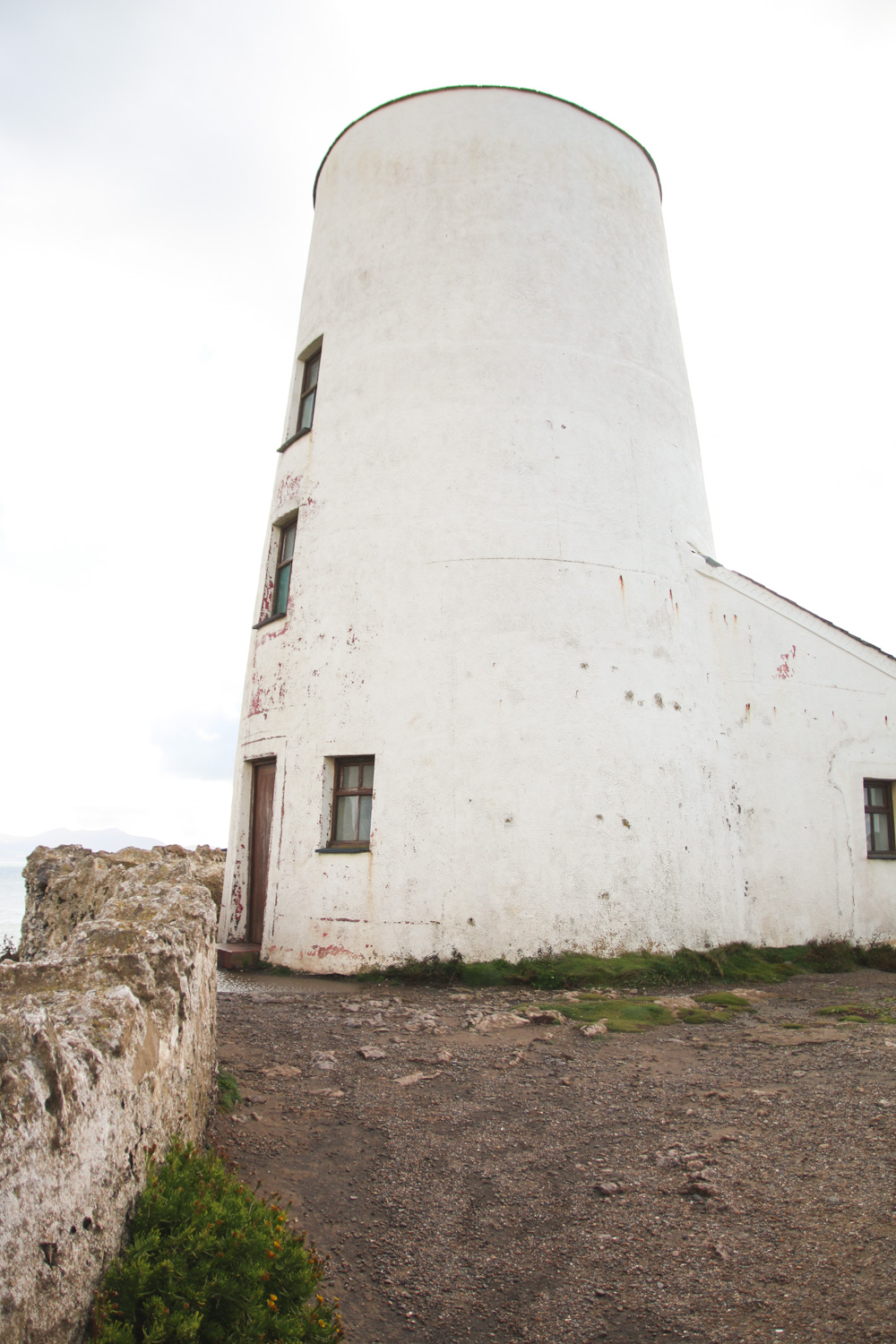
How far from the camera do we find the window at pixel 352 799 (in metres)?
10.8

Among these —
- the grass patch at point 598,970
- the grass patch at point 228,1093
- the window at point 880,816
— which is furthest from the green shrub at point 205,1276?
the window at point 880,816

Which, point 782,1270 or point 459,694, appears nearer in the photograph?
point 782,1270

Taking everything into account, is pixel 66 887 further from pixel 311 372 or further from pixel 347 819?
pixel 311 372

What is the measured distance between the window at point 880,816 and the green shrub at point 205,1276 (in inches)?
446

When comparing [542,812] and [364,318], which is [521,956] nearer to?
[542,812]

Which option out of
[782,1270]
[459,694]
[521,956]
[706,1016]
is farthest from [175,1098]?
[459,694]

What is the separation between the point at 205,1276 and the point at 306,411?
1262cm

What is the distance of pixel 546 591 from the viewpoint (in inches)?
425

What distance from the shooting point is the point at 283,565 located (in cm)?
1309

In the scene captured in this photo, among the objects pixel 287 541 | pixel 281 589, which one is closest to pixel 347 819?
pixel 281 589

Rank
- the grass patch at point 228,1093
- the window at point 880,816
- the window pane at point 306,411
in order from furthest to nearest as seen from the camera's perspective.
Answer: the window pane at point 306,411 → the window at point 880,816 → the grass patch at point 228,1093

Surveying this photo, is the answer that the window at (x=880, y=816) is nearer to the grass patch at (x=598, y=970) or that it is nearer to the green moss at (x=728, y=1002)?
the grass patch at (x=598, y=970)

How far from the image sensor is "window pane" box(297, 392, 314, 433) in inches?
540

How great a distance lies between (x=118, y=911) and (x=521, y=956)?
5.93m
